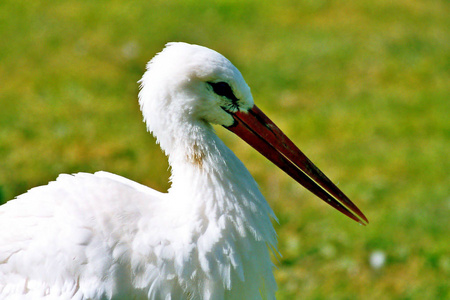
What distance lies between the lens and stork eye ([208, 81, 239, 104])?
2.83 metres

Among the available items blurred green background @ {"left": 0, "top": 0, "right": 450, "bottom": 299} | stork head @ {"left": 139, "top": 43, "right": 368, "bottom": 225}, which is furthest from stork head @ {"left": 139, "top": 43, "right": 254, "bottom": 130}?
blurred green background @ {"left": 0, "top": 0, "right": 450, "bottom": 299}

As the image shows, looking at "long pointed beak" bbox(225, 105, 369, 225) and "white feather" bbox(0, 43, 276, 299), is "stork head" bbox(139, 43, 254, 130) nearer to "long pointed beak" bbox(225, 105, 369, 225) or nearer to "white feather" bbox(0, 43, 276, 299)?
"white feather" bbox(0, 43, 276, 299)

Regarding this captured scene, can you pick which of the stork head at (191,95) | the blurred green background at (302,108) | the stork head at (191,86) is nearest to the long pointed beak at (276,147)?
the stork head at (191,95)

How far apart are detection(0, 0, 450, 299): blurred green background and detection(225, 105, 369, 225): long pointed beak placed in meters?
1.60

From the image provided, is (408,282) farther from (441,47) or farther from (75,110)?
(441,47)

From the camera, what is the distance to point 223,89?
9.36ft

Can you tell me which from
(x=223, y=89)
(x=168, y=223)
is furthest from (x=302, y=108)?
(x=168, y=223)

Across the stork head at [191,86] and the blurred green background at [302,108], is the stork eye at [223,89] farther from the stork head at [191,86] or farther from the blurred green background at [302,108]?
the blurred green background at [302,108]

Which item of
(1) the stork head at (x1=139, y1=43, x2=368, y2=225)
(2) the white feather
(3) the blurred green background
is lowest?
(2) the white feather

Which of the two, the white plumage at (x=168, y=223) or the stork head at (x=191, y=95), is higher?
the stork head at (x=191, y=95)

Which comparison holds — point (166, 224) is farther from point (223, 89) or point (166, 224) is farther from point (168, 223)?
point (223, 89)

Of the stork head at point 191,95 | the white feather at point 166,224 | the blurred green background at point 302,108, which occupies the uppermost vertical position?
the blurred green background at point 302,108

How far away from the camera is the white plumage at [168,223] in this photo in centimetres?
270

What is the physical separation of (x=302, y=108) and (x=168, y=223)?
4677mm
